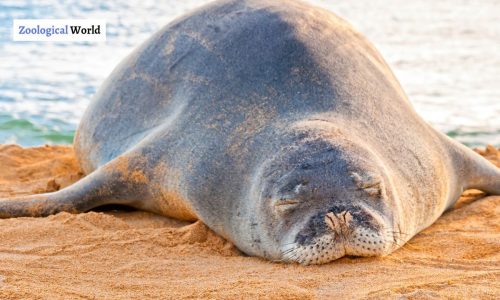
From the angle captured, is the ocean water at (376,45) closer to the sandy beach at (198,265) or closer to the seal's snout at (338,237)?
the sandy beach at (198,265)

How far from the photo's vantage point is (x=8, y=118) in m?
10.3

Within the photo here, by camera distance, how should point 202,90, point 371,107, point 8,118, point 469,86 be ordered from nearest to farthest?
point 371,107, point 202,90, point 8,118, point 469,86

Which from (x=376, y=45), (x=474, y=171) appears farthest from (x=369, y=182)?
(x=376, y=45)

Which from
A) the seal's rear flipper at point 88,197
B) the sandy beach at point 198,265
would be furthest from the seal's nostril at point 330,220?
the seal's rear flipper at point 88,197

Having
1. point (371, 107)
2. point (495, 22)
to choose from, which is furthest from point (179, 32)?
point (495, 22)

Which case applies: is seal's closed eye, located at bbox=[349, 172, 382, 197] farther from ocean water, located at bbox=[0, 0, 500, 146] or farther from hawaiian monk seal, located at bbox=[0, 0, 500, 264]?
ocean water, located at bbox=[0, 0, 500, 146]

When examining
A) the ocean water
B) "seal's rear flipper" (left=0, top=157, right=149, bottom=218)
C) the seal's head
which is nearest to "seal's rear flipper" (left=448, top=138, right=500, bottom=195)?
the seal's head

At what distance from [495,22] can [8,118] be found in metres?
11.5

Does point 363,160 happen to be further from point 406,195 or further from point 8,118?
point 8,118

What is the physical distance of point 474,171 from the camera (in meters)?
6.37

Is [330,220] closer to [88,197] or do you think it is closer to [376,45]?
[88,197]

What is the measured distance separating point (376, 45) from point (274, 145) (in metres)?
10.9

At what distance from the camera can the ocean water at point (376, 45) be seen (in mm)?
10336

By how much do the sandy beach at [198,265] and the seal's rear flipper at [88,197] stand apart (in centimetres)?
12
